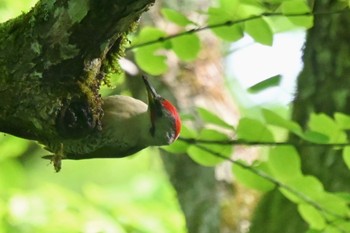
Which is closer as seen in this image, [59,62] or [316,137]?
[59,62]

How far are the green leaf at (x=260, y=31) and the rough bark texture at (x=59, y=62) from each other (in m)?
0.47

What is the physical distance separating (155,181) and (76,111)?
9.11ft

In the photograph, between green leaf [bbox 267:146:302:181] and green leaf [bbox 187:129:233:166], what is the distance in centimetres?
11

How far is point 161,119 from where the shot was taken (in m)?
1.27

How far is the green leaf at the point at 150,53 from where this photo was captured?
166cm

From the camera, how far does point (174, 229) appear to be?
296 centimetres

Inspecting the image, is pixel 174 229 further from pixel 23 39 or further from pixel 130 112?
pixel 23 39

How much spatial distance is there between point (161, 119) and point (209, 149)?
1.21ft

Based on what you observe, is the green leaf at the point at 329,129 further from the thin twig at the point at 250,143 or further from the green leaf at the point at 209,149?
the green leaf at the point at 209,149

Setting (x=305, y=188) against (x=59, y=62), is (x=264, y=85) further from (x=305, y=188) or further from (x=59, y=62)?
(x=59, y=62)

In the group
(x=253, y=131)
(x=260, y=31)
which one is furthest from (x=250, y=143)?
(x=260, y=31)

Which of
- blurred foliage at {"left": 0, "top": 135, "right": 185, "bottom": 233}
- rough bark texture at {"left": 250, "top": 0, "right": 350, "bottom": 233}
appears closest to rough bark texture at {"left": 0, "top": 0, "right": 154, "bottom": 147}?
blurred foliage at {"left": 0, "top": 135, "right": 185, "bottom": 233}

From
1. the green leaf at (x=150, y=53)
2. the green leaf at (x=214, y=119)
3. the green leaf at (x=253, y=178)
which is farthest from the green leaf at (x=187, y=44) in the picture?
the green leaf at (x=253, y=178)

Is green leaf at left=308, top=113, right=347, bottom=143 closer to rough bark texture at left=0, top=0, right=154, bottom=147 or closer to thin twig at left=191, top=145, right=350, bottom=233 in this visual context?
thin twig at left=191, top=145, right=350, bottom=233
